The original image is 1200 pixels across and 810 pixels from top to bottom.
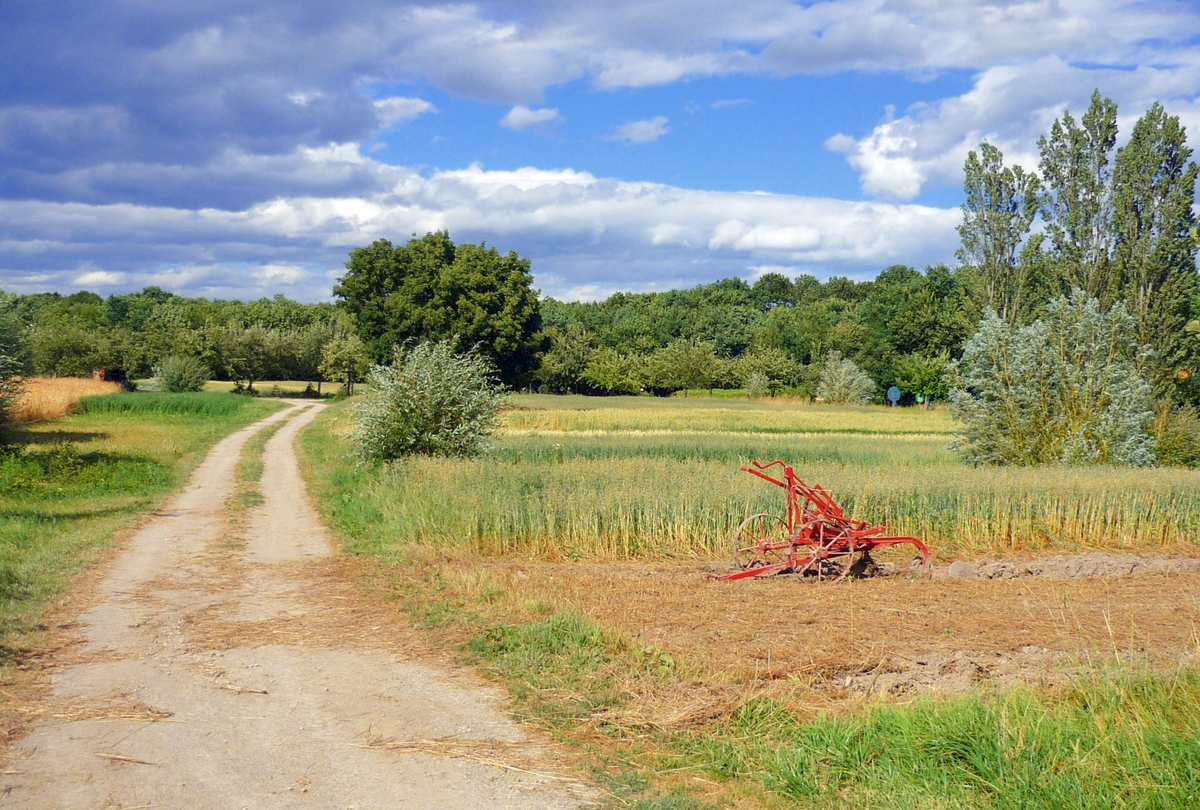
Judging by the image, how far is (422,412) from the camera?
63.4 ft

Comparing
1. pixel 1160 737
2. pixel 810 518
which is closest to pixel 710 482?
pixel 810 518

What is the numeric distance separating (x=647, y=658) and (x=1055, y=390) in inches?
727

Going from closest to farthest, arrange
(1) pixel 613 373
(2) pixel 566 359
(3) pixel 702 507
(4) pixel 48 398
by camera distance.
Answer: (3) pixel 702 507 < (4) pixel 48 398 < (1) pixel 613 373 < (2) pixel 566 359

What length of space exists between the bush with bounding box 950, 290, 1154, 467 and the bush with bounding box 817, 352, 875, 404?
5354cm

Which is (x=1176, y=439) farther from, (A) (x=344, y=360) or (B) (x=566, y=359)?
(A) (x=344, y=360)

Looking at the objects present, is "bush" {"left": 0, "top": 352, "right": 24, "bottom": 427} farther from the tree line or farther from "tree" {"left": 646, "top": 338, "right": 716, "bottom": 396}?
"tree" {"left": 646, "top": 338, "right": 716, "bottom": 396}

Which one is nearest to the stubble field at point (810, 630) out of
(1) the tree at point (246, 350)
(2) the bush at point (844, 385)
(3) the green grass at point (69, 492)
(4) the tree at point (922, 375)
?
(3) the green grass at point (69, 492)

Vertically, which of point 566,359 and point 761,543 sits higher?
point 566,359

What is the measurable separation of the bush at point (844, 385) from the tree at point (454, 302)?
26.9m

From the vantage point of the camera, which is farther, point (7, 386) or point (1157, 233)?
point (1157, 233)

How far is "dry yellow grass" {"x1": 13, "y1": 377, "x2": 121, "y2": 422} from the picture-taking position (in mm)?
37344

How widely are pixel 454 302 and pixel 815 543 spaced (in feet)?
181

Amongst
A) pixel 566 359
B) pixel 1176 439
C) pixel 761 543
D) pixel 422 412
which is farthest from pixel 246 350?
pixel 761 543

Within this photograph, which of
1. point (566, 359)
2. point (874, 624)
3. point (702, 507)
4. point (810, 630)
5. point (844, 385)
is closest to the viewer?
point (810, 630)
